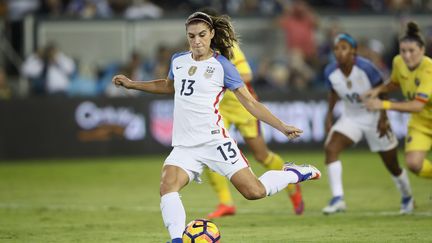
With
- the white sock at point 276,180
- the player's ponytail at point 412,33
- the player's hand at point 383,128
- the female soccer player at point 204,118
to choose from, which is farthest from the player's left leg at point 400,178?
the female soccer player at point 204,118

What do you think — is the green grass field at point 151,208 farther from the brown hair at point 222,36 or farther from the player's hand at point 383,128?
the brown hair at point 222,36

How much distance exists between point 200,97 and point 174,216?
3.95 feet

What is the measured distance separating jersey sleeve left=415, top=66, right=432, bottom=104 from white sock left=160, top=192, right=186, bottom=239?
4096 mm

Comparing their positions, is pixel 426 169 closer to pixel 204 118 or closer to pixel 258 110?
pixel 258 110

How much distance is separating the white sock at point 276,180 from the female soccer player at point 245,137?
2780 millimetres

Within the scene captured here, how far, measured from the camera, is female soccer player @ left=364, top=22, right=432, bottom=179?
11.8m

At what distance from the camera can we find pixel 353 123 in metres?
12.9

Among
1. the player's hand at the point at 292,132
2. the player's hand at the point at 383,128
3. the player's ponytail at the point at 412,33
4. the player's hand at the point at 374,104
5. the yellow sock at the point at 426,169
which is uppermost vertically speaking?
the player's ponytail at the point at 412,33

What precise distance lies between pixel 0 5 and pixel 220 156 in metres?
15.0

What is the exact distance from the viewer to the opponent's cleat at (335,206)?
12555 mm

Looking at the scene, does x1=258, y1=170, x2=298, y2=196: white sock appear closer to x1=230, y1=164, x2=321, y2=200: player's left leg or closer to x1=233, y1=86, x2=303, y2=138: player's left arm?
x1=230, y1=164, x2=321, y2=200: player's left leg

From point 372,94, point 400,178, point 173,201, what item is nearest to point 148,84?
point 173,201

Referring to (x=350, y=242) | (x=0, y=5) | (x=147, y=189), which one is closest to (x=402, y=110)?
(x=350, y=242)

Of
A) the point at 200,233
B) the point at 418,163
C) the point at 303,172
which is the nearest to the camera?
the point at 200,233
